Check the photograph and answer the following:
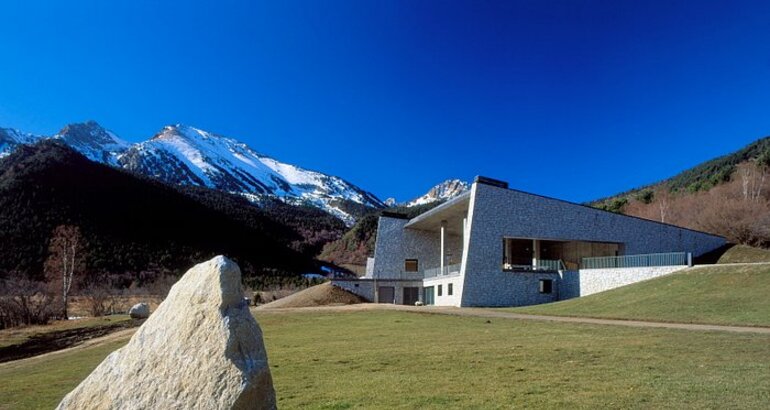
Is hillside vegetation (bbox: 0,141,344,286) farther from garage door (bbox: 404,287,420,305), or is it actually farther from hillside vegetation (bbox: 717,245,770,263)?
hillside vegetation (bbox: 717,245,770,263)

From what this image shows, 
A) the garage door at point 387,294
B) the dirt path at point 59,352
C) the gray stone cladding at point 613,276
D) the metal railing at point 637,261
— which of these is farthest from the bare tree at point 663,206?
the dirt path at point 59,352

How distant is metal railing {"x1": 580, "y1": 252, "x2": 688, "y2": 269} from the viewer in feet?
114

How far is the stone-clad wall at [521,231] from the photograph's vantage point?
39.9m

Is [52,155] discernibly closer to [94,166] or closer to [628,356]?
[94,166]

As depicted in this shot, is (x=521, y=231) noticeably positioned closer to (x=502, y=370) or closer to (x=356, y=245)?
(x=502, y=370)

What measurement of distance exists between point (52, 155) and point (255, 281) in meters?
36.5

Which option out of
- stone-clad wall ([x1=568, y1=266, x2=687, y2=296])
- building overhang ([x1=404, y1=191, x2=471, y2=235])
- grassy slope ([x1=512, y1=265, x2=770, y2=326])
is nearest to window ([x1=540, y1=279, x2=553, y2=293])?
stone-clad wall ([x1=568, y1=266, x2=687, y2=296])

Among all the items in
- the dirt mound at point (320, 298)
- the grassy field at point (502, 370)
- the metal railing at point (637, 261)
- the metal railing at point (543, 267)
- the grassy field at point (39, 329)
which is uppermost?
the metal railing at point (637, 261)

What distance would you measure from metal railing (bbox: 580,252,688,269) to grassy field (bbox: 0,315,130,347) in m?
32.6

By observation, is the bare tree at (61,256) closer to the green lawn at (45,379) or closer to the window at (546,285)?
the green lawn at (45,379)

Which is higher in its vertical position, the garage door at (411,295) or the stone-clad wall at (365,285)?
Result: the stone-clad wall at (365,285)

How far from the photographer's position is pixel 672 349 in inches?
497

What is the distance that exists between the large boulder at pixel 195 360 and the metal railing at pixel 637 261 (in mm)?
35282

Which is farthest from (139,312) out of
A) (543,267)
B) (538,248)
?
(538,248)
